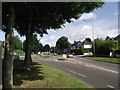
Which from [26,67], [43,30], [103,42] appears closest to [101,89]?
[26,67]

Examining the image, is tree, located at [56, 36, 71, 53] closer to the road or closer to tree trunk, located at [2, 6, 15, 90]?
the road

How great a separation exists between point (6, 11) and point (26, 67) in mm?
9045

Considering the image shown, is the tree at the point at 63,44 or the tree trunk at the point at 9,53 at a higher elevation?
the tree at the point at 63,44

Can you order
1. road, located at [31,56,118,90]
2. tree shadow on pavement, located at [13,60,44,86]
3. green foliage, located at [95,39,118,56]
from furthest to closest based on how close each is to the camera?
1. green foliage, located at [95,39,118,56]
2. road, located at [31,56,118,90]
3. tree shadow on pavement, located at [13,60,44,86]

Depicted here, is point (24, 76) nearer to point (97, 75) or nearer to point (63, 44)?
point (97, 75)

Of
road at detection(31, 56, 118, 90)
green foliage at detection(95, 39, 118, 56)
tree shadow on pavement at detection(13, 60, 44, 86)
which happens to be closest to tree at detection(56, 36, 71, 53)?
green foliage at detection(95, 39, 118, 56)

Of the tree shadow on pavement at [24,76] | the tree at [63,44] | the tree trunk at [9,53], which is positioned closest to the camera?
the tree trunk at [9,53]

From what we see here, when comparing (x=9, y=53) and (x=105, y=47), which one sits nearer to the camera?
(x=9, y=53)

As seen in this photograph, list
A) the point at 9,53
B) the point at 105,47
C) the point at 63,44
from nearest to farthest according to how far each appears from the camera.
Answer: the point at 9,53 < the point at 105,47 < the point at 63,44

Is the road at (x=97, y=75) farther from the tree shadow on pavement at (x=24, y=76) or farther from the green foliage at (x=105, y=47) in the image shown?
the green foliage at (x=105, y=47)

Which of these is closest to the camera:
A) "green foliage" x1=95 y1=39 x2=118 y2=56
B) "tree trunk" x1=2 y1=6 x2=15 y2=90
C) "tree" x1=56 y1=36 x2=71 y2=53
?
"tree trunk" x1=2 y1=6 x2=15 y2=90

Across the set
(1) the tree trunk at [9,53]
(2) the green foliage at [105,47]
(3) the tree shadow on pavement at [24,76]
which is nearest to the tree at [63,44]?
(2) the green foliage at [105,47]

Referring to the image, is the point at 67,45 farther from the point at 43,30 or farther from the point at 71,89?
the point at 71,89

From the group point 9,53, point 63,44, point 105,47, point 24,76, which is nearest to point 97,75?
point 24,76
